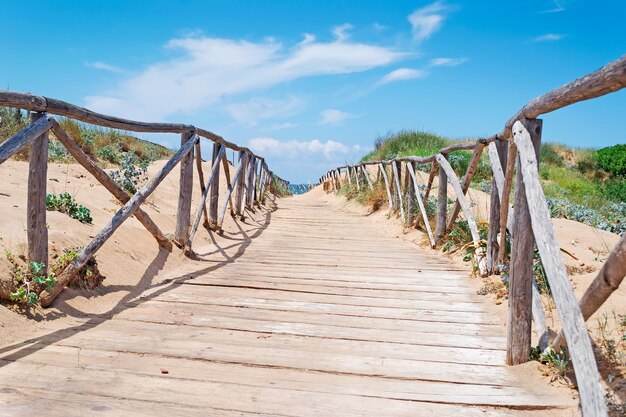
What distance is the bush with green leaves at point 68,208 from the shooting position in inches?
188

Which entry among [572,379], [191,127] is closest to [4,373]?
[572,379]

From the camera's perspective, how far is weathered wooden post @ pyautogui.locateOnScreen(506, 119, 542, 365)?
2.70 m

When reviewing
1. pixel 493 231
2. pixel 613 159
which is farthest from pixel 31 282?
pixel 613 159

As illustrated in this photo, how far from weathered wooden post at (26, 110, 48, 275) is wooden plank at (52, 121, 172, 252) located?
0.16 meters

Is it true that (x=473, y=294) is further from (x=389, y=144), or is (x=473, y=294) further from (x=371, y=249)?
(x=389, y=144)

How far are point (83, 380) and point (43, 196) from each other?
1.47m

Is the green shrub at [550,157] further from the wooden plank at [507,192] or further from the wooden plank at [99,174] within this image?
the wooden plank at [99,174]

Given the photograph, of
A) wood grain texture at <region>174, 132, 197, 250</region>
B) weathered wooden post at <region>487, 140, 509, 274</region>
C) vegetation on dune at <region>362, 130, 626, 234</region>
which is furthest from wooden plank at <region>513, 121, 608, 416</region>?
vegetation on dune at <region>362, 130, 626, 234</region>

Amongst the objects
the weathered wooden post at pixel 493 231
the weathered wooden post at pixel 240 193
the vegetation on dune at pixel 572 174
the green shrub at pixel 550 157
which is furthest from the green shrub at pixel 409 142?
the weathered wooden post at pixel 493 231

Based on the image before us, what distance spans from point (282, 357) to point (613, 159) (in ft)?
77.4

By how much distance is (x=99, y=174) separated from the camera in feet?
13.2

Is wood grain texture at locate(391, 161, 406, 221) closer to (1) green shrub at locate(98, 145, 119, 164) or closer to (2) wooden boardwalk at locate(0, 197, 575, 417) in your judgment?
(2) wooden boardwalk at locate(0, 197, 575, 417)

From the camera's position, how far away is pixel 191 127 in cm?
573

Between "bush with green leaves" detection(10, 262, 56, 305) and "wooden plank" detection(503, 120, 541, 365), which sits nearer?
"wooden plank" detection(503, 120, 541, 365)
